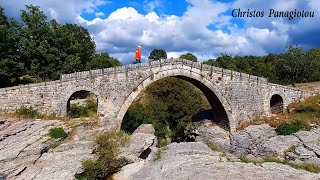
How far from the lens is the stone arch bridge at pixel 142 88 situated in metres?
20.0

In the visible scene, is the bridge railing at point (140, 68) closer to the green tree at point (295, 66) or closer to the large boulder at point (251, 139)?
the large boulder at point (251, 139)

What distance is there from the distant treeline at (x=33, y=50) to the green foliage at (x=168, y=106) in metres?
10.1

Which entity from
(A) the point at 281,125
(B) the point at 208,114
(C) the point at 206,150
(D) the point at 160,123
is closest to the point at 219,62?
(D) the point at 160,123

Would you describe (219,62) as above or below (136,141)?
above

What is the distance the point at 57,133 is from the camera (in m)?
18.1

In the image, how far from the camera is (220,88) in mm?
25906

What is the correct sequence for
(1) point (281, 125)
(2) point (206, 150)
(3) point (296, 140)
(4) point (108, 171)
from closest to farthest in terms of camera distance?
(4) point (108, 171) → (2) point (206, 150) → (3) point (296, 140) → (1) point (281, 125)

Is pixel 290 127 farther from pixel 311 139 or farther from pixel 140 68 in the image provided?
pixel 140 68

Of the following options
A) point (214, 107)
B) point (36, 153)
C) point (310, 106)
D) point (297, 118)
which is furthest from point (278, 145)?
point (36, 153)

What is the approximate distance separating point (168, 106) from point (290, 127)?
15709mm

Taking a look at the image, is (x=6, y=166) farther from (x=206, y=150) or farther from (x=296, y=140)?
(x=296, y=140)

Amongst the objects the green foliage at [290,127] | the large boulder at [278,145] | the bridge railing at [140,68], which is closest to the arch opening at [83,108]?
the bridge railing at [140,68]

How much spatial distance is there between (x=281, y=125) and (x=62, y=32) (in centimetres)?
1718

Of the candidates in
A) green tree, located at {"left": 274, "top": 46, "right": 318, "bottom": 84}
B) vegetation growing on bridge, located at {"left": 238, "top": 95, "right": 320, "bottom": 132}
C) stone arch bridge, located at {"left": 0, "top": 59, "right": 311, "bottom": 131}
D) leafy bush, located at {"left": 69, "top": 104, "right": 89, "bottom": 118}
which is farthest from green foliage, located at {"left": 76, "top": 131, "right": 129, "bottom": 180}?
green tree, located at {"left": 274, "top": 46, "right": 318, "bottom": 84}
